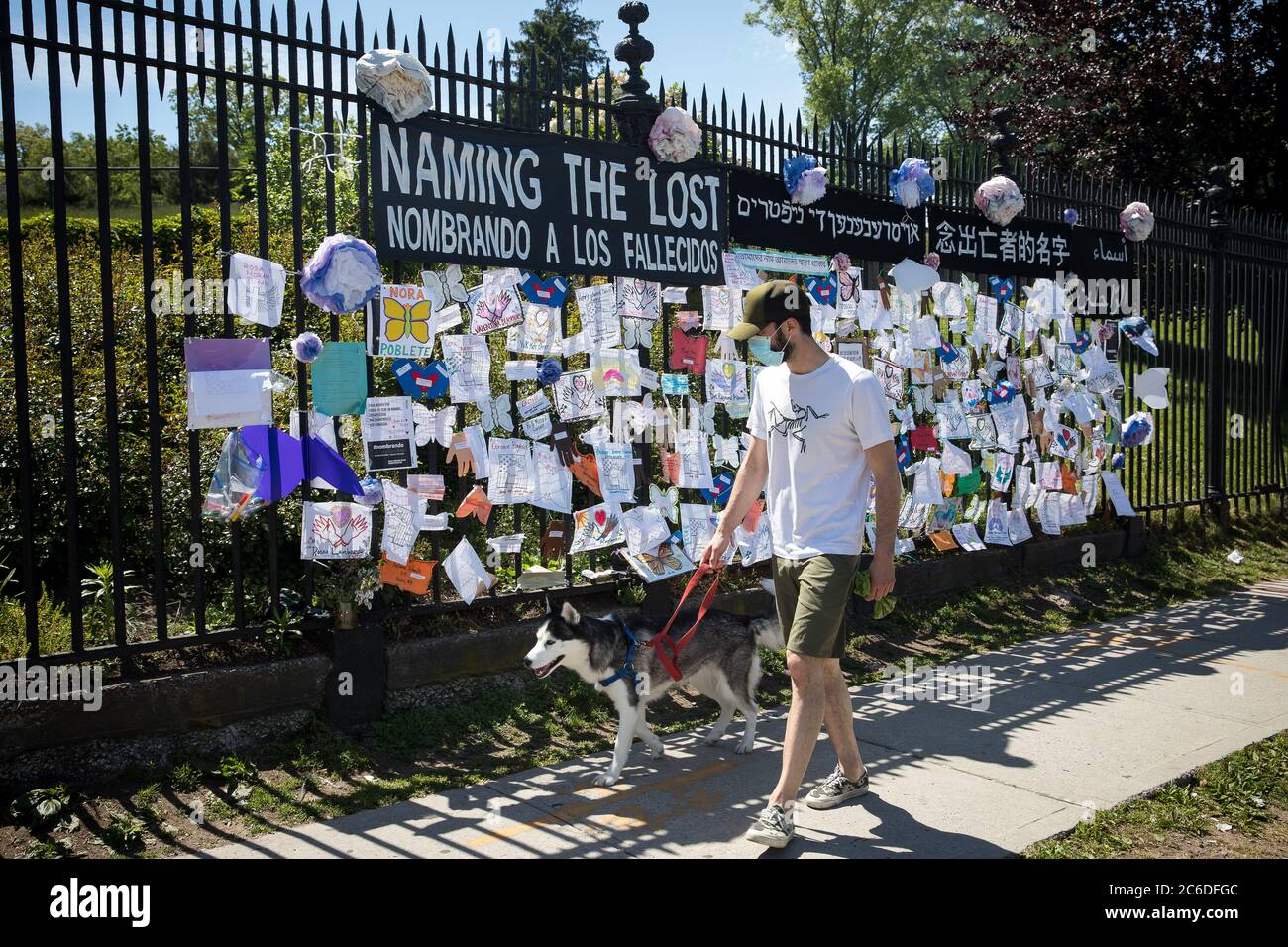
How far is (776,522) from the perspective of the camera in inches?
172

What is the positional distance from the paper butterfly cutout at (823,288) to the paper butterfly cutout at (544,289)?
87.0 inches

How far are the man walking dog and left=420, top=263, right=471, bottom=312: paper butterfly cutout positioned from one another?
2.06 metres

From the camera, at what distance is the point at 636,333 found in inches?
260

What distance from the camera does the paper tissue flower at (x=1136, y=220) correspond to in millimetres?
9930

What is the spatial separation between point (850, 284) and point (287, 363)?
446cm

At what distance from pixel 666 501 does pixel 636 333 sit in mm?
1128

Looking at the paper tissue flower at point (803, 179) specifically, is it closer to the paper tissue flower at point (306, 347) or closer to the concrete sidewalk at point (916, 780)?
the concrete sidewalk at point (916, 780)

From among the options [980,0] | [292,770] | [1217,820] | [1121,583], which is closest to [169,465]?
[292,770]

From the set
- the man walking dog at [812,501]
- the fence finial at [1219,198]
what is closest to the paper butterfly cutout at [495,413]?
the man walking dog at [812,501]

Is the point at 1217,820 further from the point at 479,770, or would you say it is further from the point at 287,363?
the point at 287,363

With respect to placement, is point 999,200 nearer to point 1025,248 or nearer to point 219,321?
point 1025,248

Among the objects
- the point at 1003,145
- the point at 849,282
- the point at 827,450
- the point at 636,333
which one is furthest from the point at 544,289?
the point at 1003,145

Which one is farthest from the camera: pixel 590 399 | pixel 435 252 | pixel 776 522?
pixel 590 399

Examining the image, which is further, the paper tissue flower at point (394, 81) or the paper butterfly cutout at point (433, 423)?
the paper butterfly cutout at point (433, 423)
